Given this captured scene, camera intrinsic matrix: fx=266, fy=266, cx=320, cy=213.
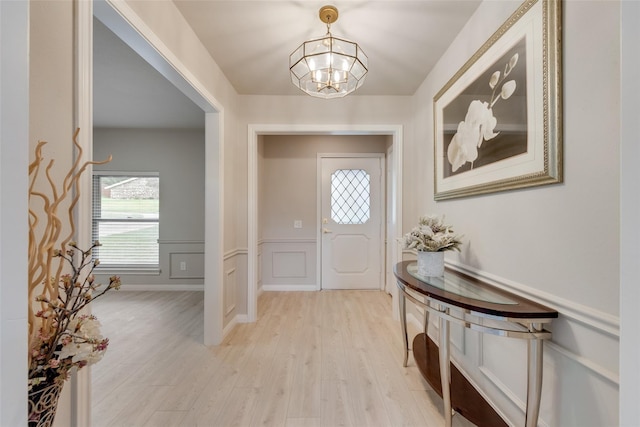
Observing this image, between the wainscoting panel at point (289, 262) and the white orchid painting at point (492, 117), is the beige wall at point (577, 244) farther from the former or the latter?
the wainscoting panel at point (289, 262)

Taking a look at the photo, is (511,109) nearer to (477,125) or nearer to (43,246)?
(477,125)

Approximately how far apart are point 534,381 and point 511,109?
4.16ft

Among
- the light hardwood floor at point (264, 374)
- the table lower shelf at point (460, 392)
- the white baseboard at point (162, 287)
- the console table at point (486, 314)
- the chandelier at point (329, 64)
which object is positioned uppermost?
the chandelier at point (329, 64)

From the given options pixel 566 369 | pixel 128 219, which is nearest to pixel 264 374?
pixel 566 369

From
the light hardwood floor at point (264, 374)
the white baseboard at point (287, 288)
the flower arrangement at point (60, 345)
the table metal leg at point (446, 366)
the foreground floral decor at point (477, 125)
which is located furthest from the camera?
the white baseboard at point (287, 288)

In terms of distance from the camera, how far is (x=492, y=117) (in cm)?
155

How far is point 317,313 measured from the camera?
3.16 metres

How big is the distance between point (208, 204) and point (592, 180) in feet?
8.27

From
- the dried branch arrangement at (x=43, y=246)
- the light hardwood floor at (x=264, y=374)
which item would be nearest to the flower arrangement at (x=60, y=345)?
the dried branch arrangement at (x=43, y=246)

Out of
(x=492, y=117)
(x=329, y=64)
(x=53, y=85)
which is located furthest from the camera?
(x=329, y=64)

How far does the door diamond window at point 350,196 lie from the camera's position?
4074mm

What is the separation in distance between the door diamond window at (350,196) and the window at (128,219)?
2812 millimetres

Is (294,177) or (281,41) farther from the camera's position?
(294,177)

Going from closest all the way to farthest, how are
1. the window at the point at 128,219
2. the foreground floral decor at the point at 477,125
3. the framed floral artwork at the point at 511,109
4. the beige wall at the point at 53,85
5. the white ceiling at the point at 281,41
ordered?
the beige wall at the point at 53,85 → the framed floral artwork at the point at 511,109 → the foreground floral decor at the point at 477,125 → the white ceiling at the point at 281,41 → the window at the point at 128,219
